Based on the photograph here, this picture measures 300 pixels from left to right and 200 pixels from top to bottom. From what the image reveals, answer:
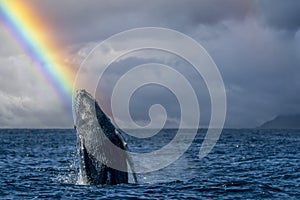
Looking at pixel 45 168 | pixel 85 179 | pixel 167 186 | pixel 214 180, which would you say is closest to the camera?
pixel 85 179

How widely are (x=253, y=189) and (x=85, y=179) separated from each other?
8.07 metres

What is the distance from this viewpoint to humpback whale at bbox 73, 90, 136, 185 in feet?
67.1

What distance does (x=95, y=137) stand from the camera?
20.6 m

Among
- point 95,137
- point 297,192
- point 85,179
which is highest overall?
point 95,137

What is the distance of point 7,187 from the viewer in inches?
953

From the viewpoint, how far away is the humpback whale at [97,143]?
2045 centimetres

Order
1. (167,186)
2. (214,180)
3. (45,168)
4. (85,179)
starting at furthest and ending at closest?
1. (45,168)
2. (214,180)
3. (167,186)
4. (85,179)

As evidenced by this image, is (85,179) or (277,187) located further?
(277,187)

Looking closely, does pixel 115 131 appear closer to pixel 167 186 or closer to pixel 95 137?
pixel 95 137

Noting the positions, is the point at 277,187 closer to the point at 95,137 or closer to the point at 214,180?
the point at 214,180

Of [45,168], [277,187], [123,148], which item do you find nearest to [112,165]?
[123,148]

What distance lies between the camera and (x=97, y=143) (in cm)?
2055

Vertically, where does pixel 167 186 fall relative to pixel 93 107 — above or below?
below

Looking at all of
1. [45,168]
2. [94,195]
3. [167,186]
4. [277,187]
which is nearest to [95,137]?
[94,195]
